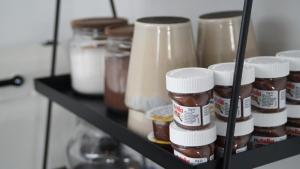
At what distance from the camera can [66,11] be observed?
3.76ft

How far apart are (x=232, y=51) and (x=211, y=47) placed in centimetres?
3

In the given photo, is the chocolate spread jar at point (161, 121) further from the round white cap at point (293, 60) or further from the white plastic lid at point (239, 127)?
the round white cap at point (293, 60)

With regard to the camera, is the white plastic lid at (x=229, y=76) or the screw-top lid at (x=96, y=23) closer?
the white plastic lid at (x=229, y=76)

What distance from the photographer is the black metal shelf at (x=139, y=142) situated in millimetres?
510

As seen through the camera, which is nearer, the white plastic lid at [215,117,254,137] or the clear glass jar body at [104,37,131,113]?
the white plastic lid at [215,117,254,137]

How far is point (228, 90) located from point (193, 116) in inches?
2.3

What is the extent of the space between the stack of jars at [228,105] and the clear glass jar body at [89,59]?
0.31 meters

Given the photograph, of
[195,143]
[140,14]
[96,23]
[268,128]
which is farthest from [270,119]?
[140,14]

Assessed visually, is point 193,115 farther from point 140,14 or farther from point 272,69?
point 140,14

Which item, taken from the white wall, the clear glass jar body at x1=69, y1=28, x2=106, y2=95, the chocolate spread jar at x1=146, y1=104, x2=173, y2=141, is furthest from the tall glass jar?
the chocolate spread jar at x1=146, y1=104, x2=173, y2=141

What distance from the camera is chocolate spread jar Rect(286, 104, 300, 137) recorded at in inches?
22.3

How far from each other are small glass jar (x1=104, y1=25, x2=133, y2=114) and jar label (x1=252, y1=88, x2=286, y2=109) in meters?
0.23

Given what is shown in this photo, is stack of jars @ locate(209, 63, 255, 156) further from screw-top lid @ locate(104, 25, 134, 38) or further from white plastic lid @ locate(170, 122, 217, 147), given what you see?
screw-top lid @ locate(104, 25, 134, 38)

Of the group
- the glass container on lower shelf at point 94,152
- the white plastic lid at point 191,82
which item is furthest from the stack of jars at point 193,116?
the glass container on lower shelf at point 94,152
